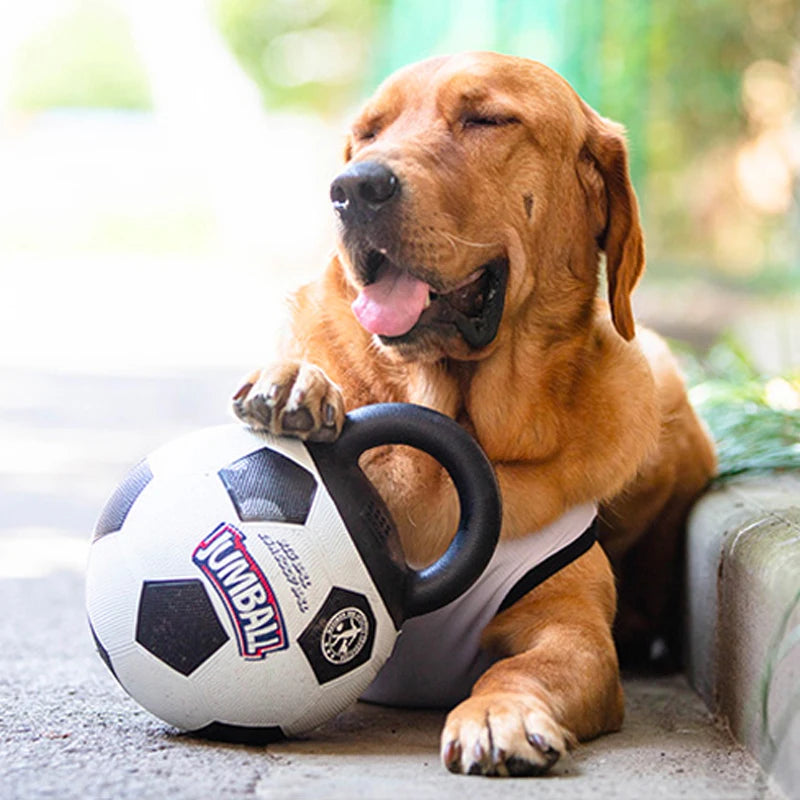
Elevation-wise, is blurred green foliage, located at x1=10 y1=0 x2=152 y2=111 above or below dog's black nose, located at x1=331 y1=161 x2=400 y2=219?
below

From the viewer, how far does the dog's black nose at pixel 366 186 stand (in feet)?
9.45

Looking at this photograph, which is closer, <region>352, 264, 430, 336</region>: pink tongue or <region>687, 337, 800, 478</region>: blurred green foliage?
<region>352, 264, 430, 336</region>: pink tongue

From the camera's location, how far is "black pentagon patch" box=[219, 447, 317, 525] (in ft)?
8.50

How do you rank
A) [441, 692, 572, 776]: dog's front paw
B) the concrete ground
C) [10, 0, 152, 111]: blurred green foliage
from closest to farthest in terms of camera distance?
the concrete ground
[441, 692, 572, 776]: dog's front paw
[10, 0, 152, 111]: blurred green foliage

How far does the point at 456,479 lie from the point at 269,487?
417 mm

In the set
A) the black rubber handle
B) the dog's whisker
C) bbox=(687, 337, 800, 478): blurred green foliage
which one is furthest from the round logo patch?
bbox=(687, 337, 800, 478): blurred green foliage

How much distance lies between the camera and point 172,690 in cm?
257

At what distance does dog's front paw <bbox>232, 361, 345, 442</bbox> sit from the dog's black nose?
40 centimetres

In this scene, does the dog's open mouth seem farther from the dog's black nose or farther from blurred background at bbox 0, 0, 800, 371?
blurred background at bbox 0, 0, 800, 371

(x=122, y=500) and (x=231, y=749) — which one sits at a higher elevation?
(x=122, y=500)

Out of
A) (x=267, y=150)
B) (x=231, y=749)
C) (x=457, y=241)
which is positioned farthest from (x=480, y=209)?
(x=267, y=150)

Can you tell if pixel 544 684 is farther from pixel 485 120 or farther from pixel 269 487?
pixel 485 120

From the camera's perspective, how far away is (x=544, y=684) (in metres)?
2.78

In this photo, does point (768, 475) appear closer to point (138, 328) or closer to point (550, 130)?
point (550, 130)
